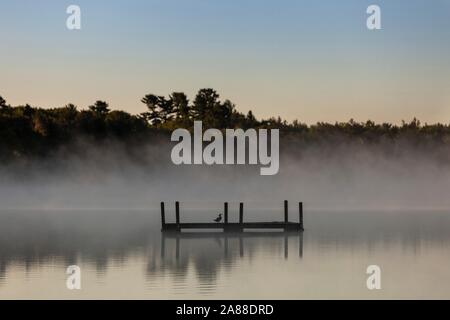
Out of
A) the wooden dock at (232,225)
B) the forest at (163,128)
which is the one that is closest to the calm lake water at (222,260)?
the wooden dock at (232,225)

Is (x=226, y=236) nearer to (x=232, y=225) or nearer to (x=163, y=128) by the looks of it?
(x=232, y=225)

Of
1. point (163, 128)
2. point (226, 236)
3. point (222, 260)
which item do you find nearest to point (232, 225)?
point (226, 236)

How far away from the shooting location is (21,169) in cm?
9394

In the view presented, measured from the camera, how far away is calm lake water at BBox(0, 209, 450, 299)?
29156mm

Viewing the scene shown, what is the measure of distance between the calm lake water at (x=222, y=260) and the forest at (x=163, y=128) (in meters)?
39.0

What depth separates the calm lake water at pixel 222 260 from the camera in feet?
95.7

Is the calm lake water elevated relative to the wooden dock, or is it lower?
lower

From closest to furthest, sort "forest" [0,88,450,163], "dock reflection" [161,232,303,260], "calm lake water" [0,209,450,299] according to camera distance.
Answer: "calm lake water" [0,209,450,299], "dock reflection" [161,232,303,260], "forest" [0,88,450,163]

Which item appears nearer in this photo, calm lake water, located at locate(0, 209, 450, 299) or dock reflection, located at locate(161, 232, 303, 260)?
calm lake water, located at locate(0, 209, 450, 299)

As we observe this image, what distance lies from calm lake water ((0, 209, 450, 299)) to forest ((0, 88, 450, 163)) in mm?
38965

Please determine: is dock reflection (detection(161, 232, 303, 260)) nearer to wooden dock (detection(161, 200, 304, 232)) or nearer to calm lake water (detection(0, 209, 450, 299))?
calm lake water (detection(0, 209, 450, 299))

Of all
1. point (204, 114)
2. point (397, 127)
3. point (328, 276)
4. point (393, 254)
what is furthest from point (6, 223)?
point (397, 127)

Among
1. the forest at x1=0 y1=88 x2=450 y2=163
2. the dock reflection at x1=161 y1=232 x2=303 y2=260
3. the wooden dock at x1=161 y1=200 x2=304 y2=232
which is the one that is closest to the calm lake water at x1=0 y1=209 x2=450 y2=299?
the dock reflection at x1=161 y1=232 x2=303 y2=260
